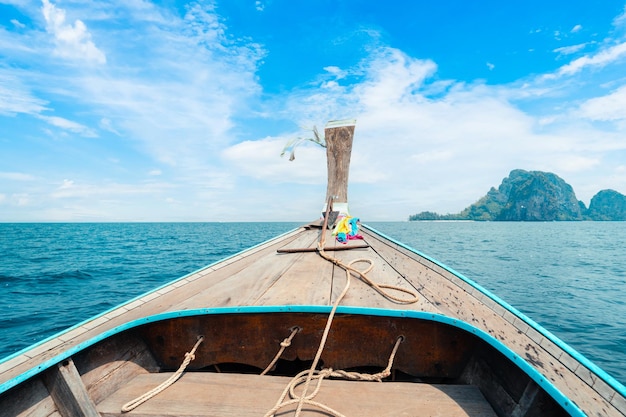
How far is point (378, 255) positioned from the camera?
138 inches

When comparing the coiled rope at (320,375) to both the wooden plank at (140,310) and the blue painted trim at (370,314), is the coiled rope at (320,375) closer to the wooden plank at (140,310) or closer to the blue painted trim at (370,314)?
the blue painted trim at (370,314)

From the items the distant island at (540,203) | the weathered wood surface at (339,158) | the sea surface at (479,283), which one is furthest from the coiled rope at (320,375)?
the distant island at (540,203)

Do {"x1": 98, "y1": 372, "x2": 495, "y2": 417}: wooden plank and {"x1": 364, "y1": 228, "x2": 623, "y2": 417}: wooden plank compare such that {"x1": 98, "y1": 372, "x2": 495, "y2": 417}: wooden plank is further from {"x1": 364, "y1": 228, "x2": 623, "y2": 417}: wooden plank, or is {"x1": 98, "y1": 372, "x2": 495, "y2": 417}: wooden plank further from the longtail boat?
{"x1": 364, "y1": 228, "x2": 623, "y2": 417}: wooden plank

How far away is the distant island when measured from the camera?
14062 centimetres

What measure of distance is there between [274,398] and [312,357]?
1.66 ft

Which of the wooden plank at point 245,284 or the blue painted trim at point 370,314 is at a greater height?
the wooden plank at point 245,284

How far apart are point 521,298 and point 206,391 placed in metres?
11.8

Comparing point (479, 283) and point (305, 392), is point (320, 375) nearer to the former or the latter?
point (305, 392)

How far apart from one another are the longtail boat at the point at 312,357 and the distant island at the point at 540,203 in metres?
170

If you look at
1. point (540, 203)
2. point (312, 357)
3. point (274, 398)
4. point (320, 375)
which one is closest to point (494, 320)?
point (320, 375)

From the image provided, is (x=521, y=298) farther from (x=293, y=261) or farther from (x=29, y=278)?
(x=29, y=278)

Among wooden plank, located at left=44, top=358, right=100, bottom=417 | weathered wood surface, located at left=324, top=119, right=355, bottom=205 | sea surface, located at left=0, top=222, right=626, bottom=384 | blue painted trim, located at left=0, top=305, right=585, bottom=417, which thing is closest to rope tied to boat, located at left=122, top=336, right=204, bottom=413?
wooden plank, located at left=44, top=358, right=100, bottom=417

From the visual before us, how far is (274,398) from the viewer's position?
1.73 meters

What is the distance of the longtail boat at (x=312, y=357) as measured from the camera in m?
1.50
